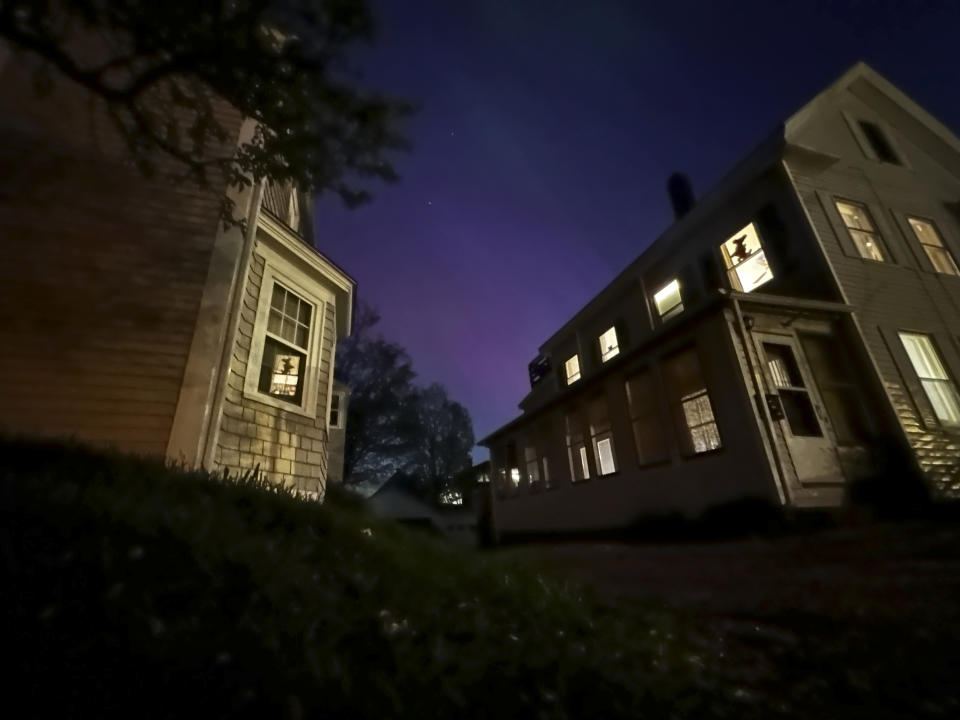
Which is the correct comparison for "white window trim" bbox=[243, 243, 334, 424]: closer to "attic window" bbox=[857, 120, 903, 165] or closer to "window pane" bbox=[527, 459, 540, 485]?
"window pane" bbox=[527, 459, 540, 485]

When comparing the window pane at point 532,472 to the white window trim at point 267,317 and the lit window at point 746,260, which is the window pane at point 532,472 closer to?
the lit window at point 746,260

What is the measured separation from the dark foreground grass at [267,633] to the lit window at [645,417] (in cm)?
695

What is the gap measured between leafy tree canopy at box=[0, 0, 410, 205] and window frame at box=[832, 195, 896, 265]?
9617 mm

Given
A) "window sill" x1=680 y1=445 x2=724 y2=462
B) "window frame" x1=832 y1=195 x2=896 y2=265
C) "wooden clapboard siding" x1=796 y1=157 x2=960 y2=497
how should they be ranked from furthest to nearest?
"window frame" x1=832 y1=195 x2=896 y2=265 → "wooden clapboard siding" x1=796 y1=157 x2=960 y2=497 → "window sill" x1=680 y1=445 x2=724 y2=462

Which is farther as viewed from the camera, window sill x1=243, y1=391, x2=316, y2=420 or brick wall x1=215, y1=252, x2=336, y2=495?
window sill x1=243, y1=391, x2=316, y2=420

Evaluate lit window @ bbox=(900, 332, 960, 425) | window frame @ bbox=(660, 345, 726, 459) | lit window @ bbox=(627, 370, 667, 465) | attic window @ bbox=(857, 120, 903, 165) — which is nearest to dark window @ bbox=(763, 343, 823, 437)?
window frame @ bbox=(660, 345, 726, 459)

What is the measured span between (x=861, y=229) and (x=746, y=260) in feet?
7.83

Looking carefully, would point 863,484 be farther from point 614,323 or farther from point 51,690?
point 51,690

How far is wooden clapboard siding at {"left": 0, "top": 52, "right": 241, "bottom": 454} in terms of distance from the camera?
5082 millimetres

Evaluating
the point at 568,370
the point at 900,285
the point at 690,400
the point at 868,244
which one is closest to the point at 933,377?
the point at 900,285

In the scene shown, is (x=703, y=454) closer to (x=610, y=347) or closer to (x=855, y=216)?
(x=610, y=347)

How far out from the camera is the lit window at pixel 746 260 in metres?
10.1


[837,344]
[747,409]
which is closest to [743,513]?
[747,409]

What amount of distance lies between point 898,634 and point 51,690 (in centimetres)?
373
